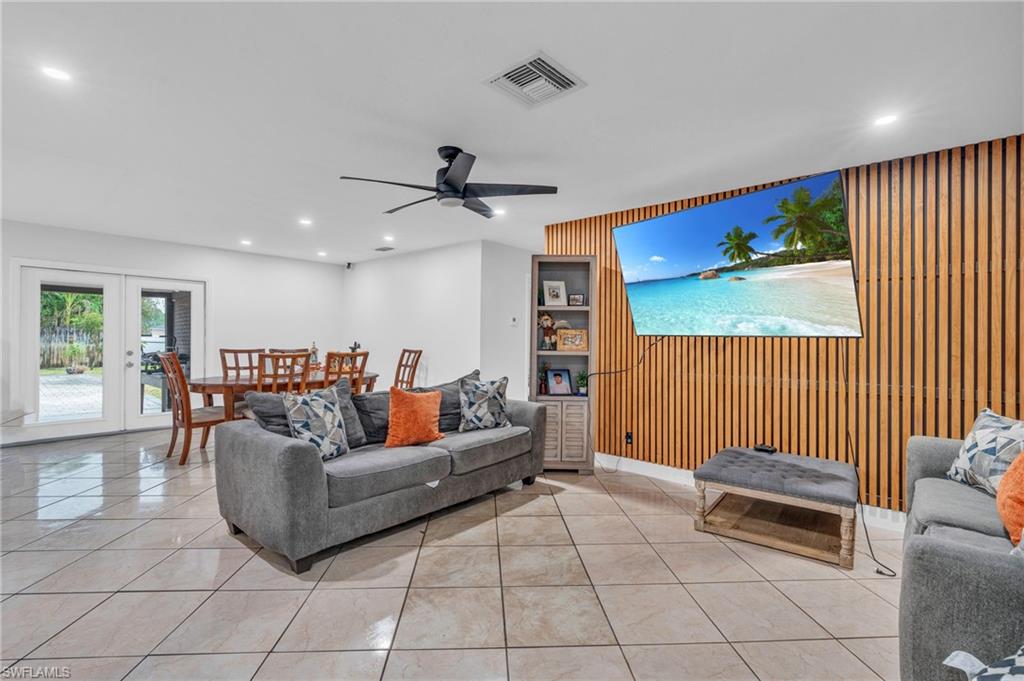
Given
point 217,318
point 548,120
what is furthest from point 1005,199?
point 217,318

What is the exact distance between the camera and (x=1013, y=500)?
188cm

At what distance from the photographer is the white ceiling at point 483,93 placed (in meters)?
1.80

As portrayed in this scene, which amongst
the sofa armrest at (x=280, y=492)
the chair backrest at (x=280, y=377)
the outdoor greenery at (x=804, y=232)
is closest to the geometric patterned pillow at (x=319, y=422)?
the sofa armrest at (x=280, y=492)

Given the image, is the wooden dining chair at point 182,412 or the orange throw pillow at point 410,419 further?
the wooden dining chair at point 182,412

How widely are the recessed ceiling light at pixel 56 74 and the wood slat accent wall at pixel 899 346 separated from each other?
13.5 ft

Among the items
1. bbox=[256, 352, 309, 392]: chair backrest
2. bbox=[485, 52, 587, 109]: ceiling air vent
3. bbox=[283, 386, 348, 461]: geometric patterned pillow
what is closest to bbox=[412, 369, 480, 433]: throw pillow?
bbox=[283, 386, 348, 461]: geometric patterned pillow

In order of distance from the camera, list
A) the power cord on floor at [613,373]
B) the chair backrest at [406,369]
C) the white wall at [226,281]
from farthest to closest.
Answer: the chair backrest at [406,369]
the white wall at [226,281]
the power cord on floor at [613,373]

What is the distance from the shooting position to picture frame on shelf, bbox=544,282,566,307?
4.57 m

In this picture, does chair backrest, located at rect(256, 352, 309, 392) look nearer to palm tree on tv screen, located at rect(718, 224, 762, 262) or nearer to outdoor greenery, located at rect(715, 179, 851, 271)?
palm tree on tv screen, located at rect(718, 224, 762, 262)

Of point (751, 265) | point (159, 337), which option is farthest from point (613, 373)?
point (159, 337)

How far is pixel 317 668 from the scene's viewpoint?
1.76 m

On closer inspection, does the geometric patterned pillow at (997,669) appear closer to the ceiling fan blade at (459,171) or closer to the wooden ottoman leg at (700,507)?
the wooden ottoman leg at (700,507)

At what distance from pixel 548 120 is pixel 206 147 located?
226 centimetres

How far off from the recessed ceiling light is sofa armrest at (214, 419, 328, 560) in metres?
1.96
